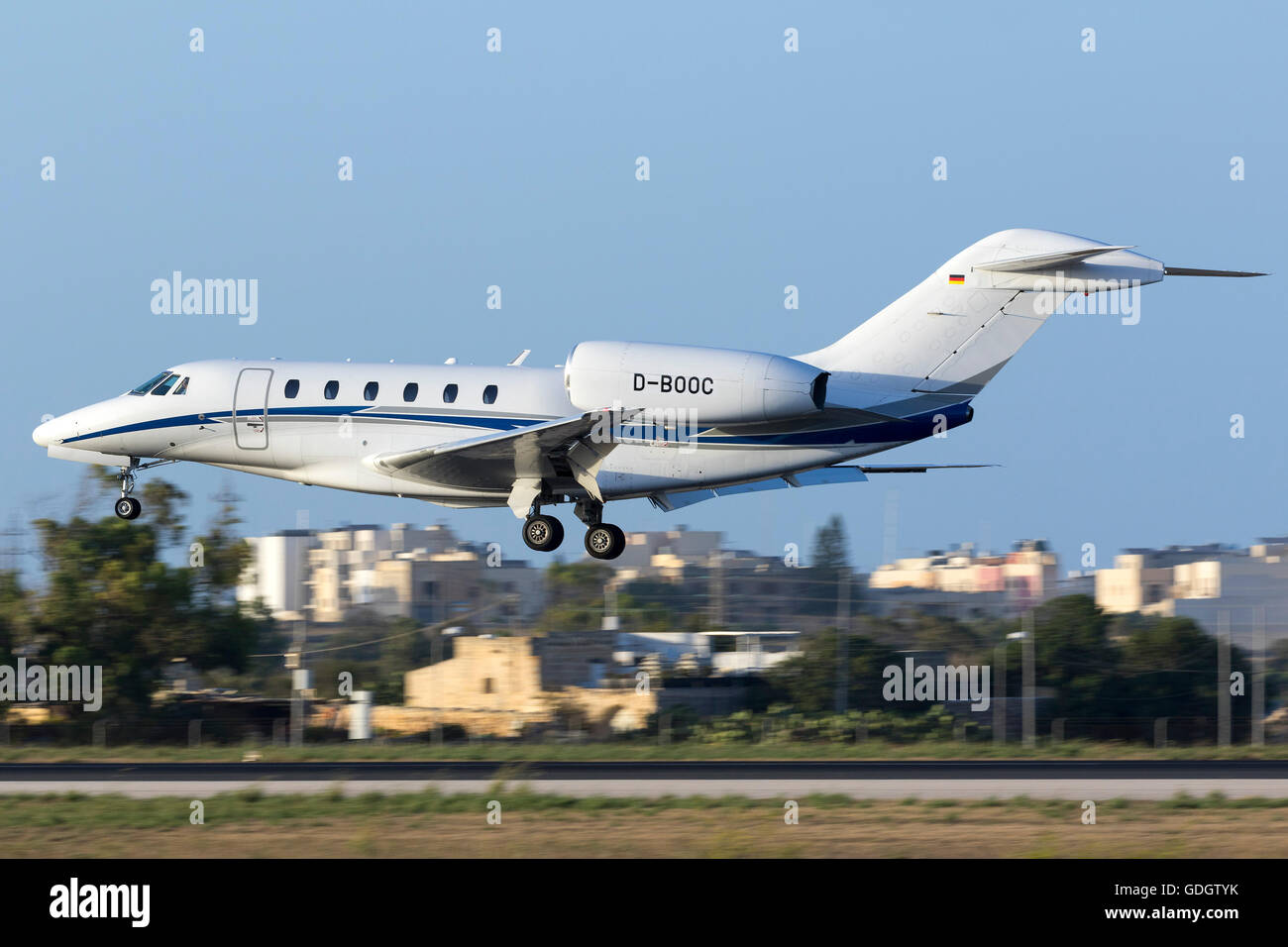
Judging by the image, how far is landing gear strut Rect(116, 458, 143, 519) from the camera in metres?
24.1

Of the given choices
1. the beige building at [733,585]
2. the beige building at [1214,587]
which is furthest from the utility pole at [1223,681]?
the beige building at [733,585]

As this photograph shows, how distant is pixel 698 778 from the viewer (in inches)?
851

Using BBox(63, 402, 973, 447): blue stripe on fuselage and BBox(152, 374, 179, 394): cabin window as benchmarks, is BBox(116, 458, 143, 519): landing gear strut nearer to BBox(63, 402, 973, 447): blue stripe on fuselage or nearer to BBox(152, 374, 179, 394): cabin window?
BBox(152, 374, 179, 394): cabin window

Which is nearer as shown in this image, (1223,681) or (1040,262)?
(1040,262)

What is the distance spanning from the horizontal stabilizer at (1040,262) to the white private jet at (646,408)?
1.1 inches

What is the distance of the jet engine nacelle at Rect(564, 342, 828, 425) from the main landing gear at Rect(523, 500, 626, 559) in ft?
9.22

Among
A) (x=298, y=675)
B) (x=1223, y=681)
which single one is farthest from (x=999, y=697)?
(x=298, y=675)

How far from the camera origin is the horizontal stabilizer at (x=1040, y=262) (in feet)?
67.9

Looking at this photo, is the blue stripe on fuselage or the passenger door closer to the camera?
the blue stripe on fuselage

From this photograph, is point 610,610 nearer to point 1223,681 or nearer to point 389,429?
point 1223,681

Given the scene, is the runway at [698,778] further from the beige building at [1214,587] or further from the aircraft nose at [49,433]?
the beige building at [1214,587]

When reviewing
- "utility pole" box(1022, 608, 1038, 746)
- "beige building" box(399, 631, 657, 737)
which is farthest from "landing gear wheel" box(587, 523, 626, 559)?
"utility pole" box(1022, 608, 1038, 746)

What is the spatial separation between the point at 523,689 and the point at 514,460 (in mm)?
12668
